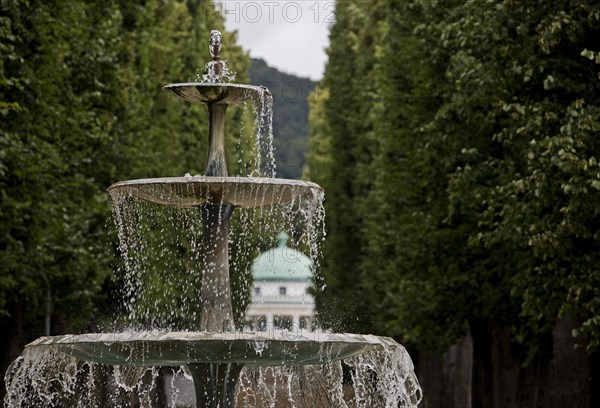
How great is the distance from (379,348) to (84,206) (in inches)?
768

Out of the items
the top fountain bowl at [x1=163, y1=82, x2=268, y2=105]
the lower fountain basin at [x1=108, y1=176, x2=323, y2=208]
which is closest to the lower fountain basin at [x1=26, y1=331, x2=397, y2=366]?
the lower fountain basin at [x1=108, y1=176, x2=323, y2=208]

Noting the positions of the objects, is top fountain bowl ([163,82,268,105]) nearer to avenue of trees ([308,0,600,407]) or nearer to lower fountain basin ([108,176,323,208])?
lower fountain basin ([108,176,323,208])

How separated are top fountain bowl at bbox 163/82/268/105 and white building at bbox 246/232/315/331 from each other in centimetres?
1960

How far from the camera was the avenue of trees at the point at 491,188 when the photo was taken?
2112cm

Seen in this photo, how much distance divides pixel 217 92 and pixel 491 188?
11052 mm

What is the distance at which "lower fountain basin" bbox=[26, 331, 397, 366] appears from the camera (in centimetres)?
1326

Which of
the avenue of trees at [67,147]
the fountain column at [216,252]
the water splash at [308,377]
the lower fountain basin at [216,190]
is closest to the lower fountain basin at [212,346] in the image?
the water splash at [308,377]

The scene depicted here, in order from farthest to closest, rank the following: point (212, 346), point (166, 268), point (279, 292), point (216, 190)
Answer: point (279, 292), point (166, 268), point (216, 190), point (212, 346)

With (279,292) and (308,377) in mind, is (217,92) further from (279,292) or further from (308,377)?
(279,292)

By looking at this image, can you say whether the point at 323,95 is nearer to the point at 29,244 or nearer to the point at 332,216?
the point at 332,216

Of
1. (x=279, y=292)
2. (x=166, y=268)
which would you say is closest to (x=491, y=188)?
(x=166, y=268)

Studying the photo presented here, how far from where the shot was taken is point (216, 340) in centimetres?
1323

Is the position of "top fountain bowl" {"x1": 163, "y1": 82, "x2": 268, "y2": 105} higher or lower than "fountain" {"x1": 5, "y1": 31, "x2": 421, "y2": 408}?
higher

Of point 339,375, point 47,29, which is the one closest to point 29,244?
point 47,29
